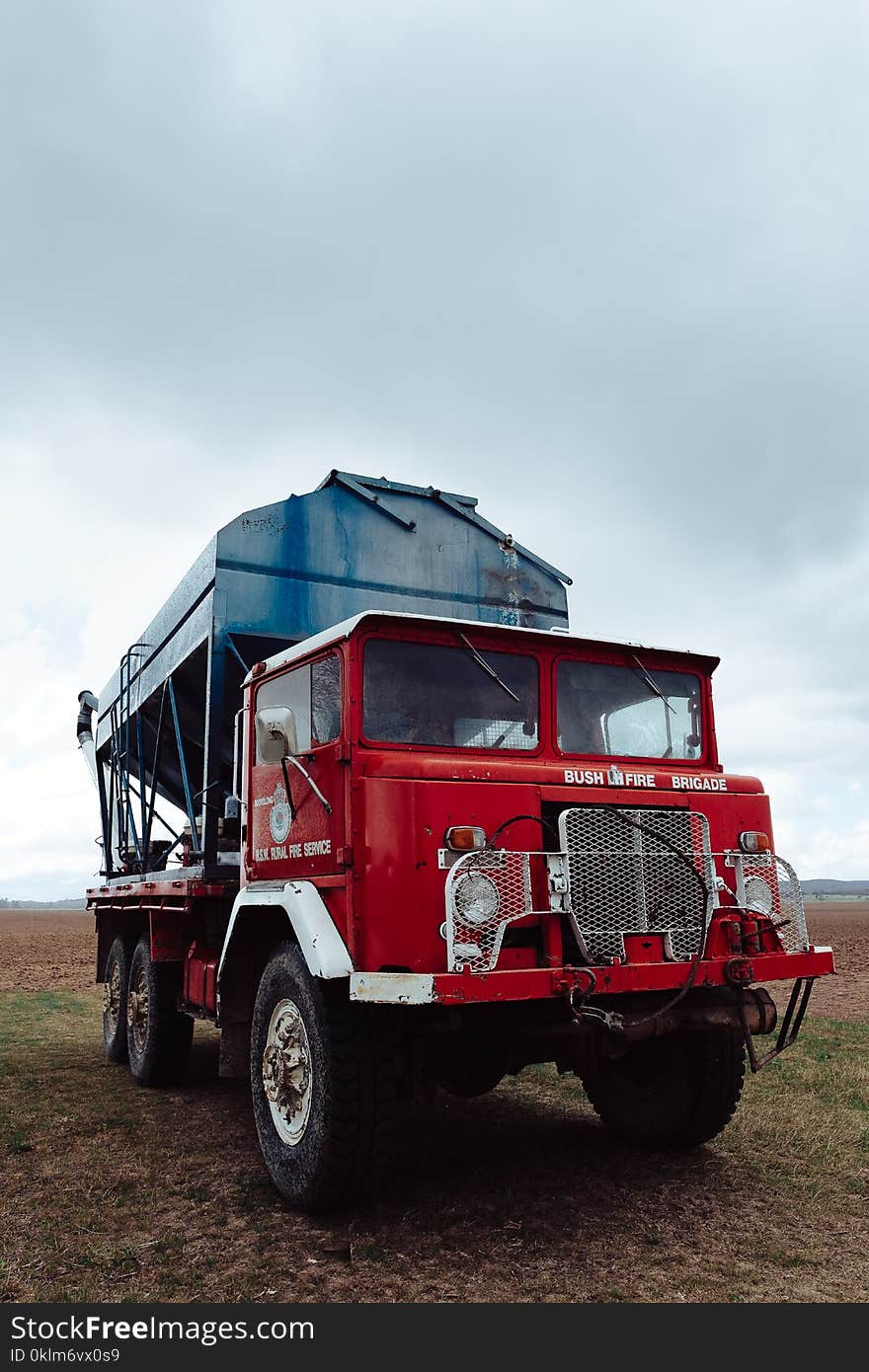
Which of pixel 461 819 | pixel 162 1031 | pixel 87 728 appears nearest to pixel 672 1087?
pixel 461 819

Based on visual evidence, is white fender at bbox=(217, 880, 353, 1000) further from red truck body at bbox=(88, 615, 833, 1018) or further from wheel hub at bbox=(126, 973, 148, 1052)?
wheel hub at bbox=(126, 973, 148, 1052)

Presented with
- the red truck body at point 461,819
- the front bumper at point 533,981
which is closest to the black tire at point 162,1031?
the red truck body at point 461,819

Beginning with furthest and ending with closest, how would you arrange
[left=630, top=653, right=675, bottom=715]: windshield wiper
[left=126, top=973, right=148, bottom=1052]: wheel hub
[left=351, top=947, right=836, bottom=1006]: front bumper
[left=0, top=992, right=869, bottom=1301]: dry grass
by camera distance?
1. [left=126, top=973, right=148, bottom=1052]: wheel hub
2. [left=630, top=653, right=675, bottom=715]: windshield wiper
3. [left=351, top=947, right=836, bottom=1006]: front bumper
4. [left=0, top=992, right=869, bottom=1301]: dry grass

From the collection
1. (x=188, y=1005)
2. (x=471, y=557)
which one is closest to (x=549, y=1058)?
(x=188, y=1005)

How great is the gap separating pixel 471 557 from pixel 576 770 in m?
3.17

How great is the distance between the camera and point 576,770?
17.5ft

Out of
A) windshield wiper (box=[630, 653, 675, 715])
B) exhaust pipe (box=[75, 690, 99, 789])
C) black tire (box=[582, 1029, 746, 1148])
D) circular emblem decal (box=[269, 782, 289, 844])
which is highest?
exhaust pipe (box=[75, 690, 99, 789])

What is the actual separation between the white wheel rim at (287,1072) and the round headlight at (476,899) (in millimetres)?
1165

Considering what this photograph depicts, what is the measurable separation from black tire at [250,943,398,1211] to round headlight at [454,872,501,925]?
0.74 meters

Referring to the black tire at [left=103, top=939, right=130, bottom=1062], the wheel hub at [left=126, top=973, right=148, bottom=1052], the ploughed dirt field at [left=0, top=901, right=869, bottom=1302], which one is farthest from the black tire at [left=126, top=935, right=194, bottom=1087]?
the black tire at [left=103, top=939, right=130, bottom=1062]

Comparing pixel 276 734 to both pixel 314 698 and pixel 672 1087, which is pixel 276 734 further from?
pixel 672 1087

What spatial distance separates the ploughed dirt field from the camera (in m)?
4.16

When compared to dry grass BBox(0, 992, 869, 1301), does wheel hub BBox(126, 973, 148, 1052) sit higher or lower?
higher

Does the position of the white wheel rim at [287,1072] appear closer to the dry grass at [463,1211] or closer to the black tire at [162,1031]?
the dry grass at [463,1211]
